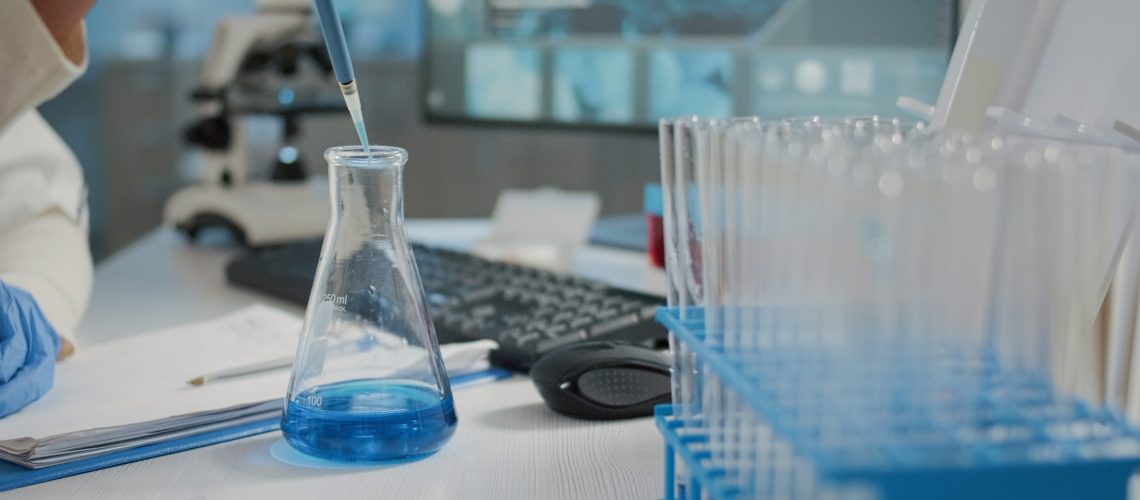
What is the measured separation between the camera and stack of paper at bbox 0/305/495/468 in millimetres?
590

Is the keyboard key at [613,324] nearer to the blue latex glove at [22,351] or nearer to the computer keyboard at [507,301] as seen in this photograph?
the computer keyboard at [507,301]

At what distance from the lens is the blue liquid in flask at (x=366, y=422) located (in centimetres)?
58

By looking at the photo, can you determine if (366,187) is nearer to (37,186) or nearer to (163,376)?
(163,376)

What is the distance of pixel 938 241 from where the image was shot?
329 millimetres

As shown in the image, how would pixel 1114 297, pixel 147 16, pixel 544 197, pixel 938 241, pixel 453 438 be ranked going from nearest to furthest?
pixel 938 241, pixel 1114 297, pixel 453 438, pixel 544 197, pixel 147 16

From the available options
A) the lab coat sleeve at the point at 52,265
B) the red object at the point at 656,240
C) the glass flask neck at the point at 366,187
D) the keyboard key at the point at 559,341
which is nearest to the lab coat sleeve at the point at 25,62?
the lab coat sleeve at the point at 52,265

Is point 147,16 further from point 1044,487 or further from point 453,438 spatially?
point 1044,487

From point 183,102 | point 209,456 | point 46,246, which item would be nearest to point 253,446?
point 209,456

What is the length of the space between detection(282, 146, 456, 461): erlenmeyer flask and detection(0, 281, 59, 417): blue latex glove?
0.16 meters

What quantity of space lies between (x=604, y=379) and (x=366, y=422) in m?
0.14

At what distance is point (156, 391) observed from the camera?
0.67 m

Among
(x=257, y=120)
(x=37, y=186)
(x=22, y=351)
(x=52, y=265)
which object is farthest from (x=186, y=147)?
(x=22, y=351)

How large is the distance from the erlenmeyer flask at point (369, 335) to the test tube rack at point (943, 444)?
0.26 meters

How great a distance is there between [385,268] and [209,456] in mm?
134
